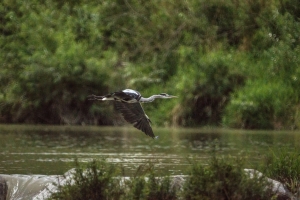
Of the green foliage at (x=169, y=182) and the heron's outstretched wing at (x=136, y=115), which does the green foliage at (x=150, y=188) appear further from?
the heron's outstretched wing at (x=136, y=115)

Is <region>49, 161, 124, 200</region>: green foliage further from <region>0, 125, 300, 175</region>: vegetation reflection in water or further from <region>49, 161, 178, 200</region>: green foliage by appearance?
<region>0, 125, 300, 175</region>: vegetation reflection in water

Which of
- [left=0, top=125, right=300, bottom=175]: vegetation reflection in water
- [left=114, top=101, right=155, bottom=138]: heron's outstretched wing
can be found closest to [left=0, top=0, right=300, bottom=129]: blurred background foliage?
[left=0, top=125, right=300, bottom=175]: vegetation reflection in water

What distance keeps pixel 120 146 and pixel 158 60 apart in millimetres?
12500

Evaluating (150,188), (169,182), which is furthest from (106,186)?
(169,182)

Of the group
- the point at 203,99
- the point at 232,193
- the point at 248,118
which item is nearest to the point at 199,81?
the point at 203,99

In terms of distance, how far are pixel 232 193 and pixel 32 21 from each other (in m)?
26.8

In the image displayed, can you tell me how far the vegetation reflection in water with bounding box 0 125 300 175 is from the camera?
54.5 ft

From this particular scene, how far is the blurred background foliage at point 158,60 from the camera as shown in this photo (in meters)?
29.6

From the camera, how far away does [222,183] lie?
960cm

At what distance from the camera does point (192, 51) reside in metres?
32.4

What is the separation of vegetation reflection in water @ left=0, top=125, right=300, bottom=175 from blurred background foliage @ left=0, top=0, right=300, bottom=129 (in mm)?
1701

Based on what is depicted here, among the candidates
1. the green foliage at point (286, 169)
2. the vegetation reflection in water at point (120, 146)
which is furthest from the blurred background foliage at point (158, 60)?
the green foliage at point (286, 169)

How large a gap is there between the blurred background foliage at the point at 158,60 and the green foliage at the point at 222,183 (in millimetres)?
18232

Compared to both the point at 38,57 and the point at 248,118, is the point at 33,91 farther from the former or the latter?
the point at 248,118
